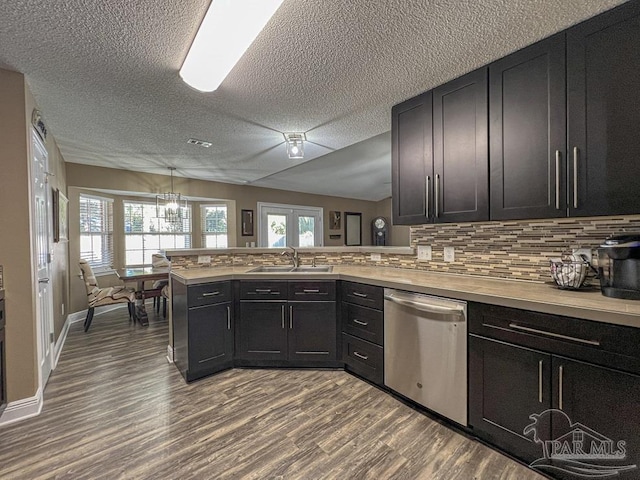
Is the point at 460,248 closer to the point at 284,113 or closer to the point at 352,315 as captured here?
the point at 352,315

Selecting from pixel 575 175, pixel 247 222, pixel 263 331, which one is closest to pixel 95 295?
pixel 263 331

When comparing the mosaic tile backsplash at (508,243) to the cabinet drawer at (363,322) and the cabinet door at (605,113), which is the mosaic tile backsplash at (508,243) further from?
the cabinet drawer at (363,322)

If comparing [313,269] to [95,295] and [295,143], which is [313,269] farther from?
[95,295]

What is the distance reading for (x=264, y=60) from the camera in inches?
71.5

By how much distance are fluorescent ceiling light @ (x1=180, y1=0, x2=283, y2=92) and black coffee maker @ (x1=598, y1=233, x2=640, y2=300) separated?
6.32ft

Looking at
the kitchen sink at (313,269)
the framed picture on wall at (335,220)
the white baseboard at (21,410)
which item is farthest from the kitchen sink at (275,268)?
the framed picture on wall at (335,220)

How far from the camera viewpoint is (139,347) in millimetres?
3256

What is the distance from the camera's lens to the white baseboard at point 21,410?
1898mm

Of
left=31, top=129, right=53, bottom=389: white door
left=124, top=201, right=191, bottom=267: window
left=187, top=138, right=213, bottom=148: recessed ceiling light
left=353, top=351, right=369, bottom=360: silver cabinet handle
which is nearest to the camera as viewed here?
left=31, top=129, right=53, bottom=389: white door

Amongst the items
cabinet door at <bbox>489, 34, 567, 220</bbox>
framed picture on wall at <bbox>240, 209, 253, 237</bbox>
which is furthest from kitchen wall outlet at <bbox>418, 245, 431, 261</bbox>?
framed picture on wall at <bbox>240, 209, 253, 237</bbox>

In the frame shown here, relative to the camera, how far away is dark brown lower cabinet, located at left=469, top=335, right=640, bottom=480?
1224mm

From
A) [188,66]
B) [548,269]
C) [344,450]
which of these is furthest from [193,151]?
[548,269]

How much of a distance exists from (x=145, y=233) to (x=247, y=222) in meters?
1.93

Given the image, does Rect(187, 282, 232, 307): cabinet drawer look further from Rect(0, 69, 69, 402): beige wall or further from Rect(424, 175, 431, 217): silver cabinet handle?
Rect(424, 175, 431, 217): silver cabinet handle
